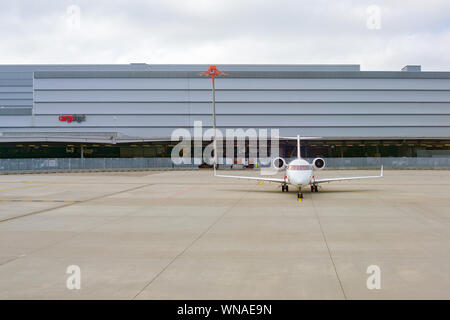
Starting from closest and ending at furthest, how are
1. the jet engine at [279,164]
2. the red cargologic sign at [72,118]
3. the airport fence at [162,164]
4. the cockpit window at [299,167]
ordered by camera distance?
the cockpit window at [299,167], the jet engine at [279,164], the airport fence at [162,164], the red cargologic sign at [72,118]

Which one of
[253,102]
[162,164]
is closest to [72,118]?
[162,164]

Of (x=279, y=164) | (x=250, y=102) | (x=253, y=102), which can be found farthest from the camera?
(x=250, y=102)

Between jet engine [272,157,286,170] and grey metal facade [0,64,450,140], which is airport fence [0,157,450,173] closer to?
grey metal facade [0,64,450,140]

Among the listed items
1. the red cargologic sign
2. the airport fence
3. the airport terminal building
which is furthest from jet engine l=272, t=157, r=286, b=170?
the red cargologic sign

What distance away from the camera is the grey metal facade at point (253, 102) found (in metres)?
81.8

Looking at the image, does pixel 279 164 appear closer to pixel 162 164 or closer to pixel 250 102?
pixel 162 164

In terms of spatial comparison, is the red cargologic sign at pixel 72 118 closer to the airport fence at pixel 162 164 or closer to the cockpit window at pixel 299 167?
the airport fence at pixel 162 164

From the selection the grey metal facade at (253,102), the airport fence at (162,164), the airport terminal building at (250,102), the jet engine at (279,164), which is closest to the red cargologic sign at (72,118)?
the airport terminal building at (250,102)

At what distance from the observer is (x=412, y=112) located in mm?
82500

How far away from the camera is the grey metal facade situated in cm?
8175

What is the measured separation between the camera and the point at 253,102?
270ft
